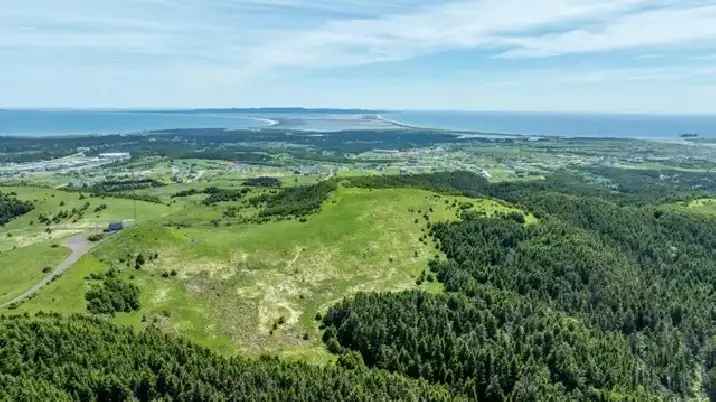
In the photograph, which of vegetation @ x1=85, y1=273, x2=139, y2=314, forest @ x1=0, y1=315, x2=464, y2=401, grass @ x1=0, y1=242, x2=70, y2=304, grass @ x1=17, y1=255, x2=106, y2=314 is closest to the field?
grass @ x1=17, y1=255, x2=106, y2=314

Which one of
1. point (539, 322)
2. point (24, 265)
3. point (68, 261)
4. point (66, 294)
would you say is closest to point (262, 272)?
point (66, 294)

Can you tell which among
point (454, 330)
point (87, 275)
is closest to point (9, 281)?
point (87, 275)

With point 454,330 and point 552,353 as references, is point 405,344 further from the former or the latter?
point 552,353

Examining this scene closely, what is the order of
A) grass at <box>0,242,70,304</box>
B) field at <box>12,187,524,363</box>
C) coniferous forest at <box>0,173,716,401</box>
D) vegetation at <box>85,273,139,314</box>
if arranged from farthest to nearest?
1. grass at <box>0,242,70,304</box>
2. field at <box>12,187,524,363</box>
3. vegetation at <box>85,273,139,314</box>
4. coniferous forest at <box>0,173,716,401</box>

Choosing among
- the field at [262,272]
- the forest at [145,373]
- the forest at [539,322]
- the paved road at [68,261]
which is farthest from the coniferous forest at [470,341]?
the paved road at [68,261]

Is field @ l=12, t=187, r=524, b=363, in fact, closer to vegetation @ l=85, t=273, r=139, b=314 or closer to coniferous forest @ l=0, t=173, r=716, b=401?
vegetation @ l=85, t=273, r=139, b=314

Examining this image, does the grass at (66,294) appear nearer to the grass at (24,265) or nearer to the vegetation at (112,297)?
the vegetation at (112,297)

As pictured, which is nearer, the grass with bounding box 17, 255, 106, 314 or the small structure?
the grass with bounding box 17, 255, 106, 314
